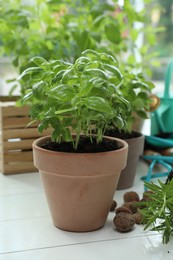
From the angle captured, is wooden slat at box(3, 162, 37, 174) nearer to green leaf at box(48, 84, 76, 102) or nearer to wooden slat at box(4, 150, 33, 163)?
wooden slat at box(4, 150, 33, 163)

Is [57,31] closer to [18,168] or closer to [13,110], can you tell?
[13,110]

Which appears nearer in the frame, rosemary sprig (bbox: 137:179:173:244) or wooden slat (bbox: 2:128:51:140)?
rosemary sprig (bbox: 137:179:173:244)

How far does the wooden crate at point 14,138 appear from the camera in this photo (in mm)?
1179

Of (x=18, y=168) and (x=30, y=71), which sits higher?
(x=30, y=71)

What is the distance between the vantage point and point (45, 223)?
2.95 feet

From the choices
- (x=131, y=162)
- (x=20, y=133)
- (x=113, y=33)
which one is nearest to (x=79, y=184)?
(x=131, y=162)

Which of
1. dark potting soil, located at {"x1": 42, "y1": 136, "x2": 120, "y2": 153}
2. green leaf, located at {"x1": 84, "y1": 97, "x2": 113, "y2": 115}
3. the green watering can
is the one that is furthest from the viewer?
the green watering can

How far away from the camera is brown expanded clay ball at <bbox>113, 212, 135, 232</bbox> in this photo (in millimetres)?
850

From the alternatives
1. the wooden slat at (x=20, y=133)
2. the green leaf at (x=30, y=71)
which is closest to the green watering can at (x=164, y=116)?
the wooden slat at (x=20, y=133)

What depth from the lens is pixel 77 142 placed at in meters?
0.85

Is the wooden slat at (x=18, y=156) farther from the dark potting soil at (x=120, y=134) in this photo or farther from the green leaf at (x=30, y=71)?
the green leaf at (x=30, y=71)

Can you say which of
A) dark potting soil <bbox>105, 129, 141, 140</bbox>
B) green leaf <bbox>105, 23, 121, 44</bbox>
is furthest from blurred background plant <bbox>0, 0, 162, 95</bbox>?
dark potting soil <bbox>105, 129, 141, 140</bbox>

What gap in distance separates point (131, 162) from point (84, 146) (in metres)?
0.26

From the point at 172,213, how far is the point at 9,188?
1.58 feet
